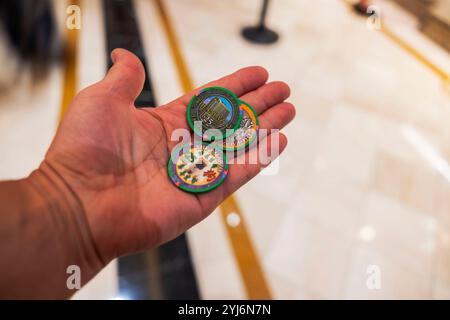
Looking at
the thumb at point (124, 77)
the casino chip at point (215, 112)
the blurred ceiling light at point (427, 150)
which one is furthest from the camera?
the blurred ceiling light at point (427, 150)

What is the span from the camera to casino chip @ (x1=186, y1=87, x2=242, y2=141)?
54.0 inches

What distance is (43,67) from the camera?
222cm

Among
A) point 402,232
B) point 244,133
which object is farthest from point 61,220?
point 402,232

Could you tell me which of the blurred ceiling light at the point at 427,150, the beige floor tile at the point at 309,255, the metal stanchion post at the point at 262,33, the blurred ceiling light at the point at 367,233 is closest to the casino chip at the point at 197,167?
the beige floor tile at the point at 309,255

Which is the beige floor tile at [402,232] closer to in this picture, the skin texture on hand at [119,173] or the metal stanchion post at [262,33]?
the skin texture on hand at [119,173]

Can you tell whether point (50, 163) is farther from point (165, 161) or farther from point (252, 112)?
point (252, 112)

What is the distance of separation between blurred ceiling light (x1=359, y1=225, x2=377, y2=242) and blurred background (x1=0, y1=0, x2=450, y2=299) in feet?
0.04

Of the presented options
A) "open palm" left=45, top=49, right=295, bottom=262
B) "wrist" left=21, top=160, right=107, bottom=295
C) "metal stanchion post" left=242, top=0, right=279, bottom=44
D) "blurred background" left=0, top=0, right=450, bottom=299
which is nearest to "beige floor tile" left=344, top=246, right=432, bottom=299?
"blurred background" left=0, top=0, right=450, bottom=299

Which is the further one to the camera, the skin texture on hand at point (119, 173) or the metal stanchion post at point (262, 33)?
the metal stanchion post at point (262, 33)

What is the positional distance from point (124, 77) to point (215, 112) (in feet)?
1.32

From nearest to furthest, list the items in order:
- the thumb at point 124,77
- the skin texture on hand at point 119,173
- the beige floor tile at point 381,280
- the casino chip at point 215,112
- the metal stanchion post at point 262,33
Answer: the skin texture on hand at point 119,173 → the thumb at point 124,77 → the casino chip at point 215,112 → the beige floor tile at point 381,280 → the metal stanchion post at point 262,33

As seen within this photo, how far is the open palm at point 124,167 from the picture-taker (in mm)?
1093

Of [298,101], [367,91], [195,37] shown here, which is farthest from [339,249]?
[195,37]

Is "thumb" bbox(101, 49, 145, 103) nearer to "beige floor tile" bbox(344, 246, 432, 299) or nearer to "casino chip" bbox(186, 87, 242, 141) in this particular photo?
"casino chip" bbox(186, 87, 242, 141)
